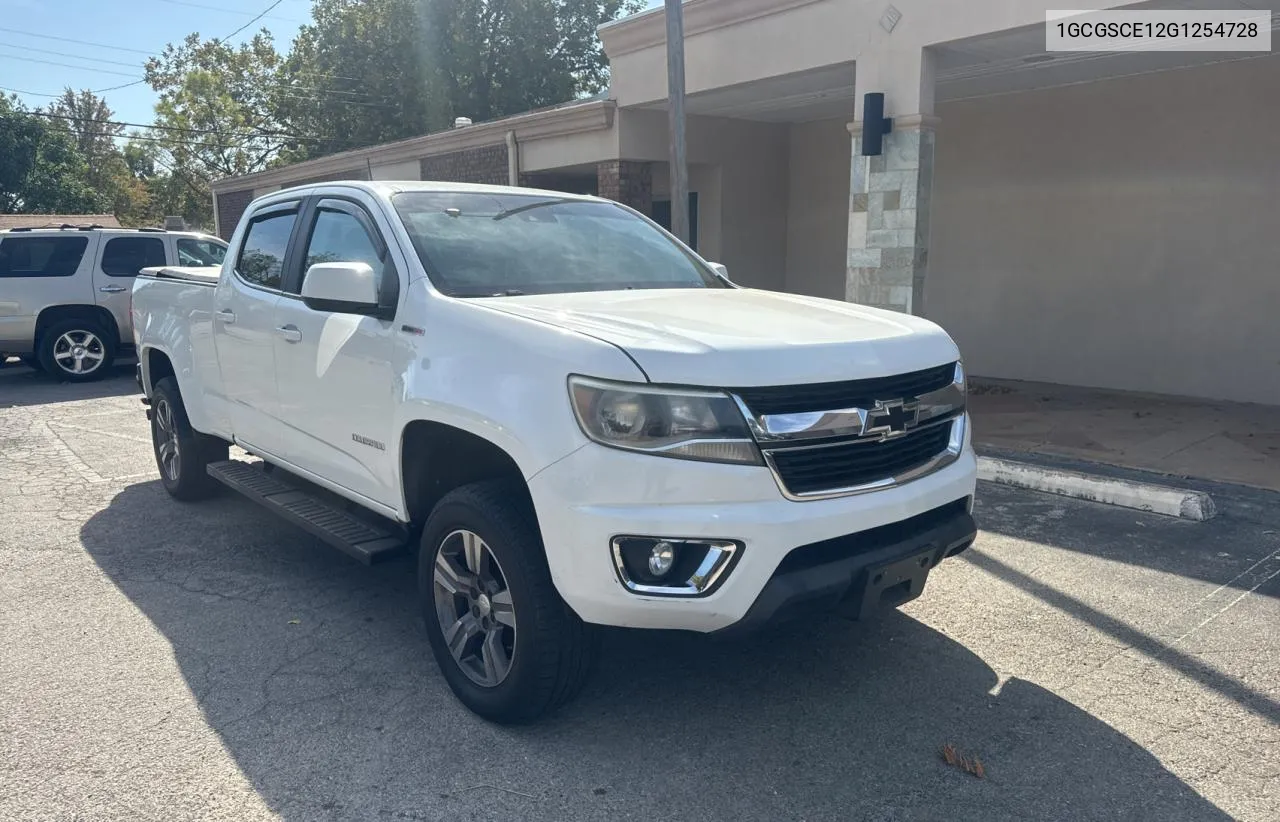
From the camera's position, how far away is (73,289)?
12336mm

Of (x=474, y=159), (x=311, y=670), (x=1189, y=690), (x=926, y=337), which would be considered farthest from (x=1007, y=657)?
(x=474, y=159)

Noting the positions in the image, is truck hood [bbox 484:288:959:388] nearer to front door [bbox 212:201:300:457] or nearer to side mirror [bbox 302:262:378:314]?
side mirror [bbox 302:262:378:314]

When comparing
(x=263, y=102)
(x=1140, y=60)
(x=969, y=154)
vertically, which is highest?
(x=263, y=102)

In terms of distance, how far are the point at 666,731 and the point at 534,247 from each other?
2.13 meters

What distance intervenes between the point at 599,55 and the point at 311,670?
1288 inches

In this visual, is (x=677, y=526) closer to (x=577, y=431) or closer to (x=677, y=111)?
(x=577, y=431)

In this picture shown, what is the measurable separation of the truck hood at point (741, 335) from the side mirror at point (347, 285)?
1.61ft

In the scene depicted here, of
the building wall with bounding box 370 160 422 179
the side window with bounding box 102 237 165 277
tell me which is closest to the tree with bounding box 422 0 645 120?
the building wall with bounding box 370 160 422 179

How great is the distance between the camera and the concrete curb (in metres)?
5.73

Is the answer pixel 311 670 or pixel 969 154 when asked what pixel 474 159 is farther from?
pixel 311 670

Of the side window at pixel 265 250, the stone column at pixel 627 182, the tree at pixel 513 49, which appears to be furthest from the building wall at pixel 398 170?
the tree at pixel 513 49

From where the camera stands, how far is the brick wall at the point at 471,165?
14727mm

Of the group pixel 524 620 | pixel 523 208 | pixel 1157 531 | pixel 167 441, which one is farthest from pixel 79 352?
pixel 1157 531

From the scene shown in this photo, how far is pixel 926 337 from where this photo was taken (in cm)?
353
